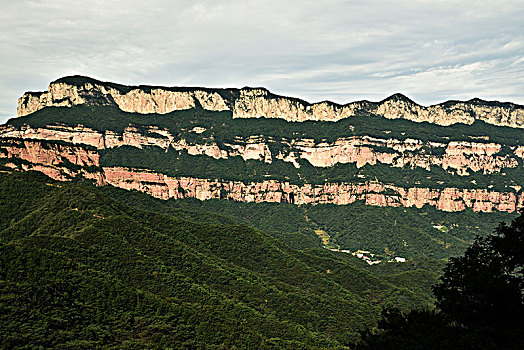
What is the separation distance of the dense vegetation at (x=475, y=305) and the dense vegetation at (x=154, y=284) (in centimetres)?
3961

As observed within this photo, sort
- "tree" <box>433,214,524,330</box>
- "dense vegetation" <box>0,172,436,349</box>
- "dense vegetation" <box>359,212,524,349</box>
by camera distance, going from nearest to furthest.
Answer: "dense vegetation" <box>359,212,524,349</box> → "tree" <box>433,214,524,330</box> → "dense vegetation" <box>0,172,436,349</box>

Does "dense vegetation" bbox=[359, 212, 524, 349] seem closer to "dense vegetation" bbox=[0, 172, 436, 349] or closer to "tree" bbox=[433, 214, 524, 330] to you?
"tree" bbox=[433, 214, 524, 330]

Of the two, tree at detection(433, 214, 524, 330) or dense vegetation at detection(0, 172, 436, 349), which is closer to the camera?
tree at detection(433, 214, 524, 330)

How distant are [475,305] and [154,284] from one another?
6887 centimetres

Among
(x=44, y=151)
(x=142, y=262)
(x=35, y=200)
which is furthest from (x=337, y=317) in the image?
(x=44, y=151)

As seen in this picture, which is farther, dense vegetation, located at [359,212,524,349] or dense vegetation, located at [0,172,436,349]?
dense vegetation, located at [0,172,436,349]

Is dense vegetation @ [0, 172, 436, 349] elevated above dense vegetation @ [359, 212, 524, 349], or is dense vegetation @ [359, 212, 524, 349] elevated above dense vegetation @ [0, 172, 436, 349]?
dense vegetation @ [359, 212, 524, 349]

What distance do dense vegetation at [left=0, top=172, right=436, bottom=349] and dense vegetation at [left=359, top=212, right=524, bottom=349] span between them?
130ft

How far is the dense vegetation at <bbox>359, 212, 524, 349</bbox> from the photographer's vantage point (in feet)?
121

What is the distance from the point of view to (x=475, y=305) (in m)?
42.4

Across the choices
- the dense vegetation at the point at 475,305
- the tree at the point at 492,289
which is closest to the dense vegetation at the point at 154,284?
the dense vegetation at the point at 475,305

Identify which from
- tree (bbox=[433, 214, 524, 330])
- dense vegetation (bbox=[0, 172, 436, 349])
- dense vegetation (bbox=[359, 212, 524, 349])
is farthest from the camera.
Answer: dense vegetation (bbox=[0, 172, 436, 349])

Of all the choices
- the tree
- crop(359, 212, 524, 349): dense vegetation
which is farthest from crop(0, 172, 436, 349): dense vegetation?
the tree

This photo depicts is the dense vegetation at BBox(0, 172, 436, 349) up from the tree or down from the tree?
down
